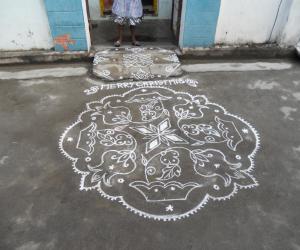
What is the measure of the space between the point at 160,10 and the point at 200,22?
5.19ft

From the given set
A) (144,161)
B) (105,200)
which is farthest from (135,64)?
(105,200)

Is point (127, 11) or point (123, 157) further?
point (127, 11)

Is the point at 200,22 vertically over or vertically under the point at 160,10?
over

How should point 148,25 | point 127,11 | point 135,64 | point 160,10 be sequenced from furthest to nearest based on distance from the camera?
point 160,10, point 148,25, point 127,11, point 135,64

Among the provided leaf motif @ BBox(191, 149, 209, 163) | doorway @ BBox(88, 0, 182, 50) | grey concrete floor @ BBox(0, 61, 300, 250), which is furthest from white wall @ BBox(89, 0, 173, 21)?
leaf motif @ BBox(191, 149, 209, 163)

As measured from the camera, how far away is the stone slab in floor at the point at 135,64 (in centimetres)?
410

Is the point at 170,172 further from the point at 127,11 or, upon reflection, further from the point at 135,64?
the point at 127,11

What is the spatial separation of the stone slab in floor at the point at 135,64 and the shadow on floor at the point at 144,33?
0.39 metres

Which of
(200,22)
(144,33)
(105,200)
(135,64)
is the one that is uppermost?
Result: (200,22)

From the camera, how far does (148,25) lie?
5570mm

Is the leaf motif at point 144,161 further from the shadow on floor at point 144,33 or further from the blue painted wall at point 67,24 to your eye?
the shadow on floor at point 144,33

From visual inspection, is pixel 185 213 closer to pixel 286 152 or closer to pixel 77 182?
pixel 77 182

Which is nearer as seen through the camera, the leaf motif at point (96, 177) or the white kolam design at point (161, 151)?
the white kolam design at point (161, 151)

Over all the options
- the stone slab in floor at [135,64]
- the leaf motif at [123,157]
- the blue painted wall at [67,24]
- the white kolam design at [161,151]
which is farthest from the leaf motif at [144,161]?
the blue painted wall at [67,24]
